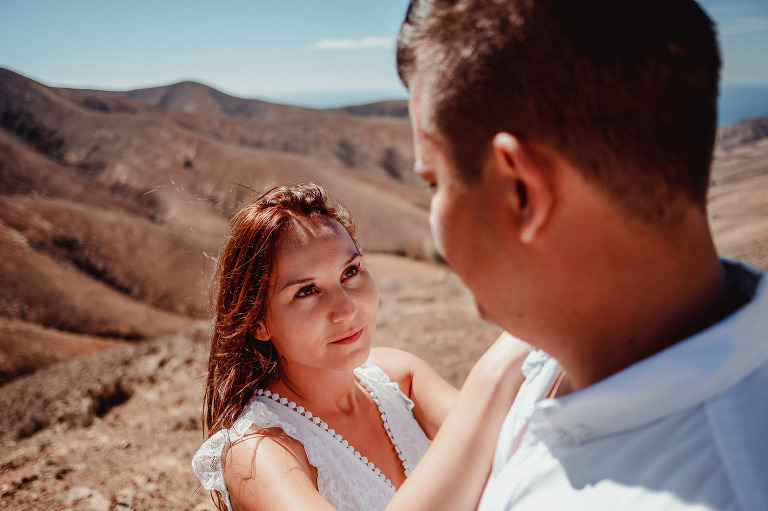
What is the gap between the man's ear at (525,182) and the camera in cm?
99

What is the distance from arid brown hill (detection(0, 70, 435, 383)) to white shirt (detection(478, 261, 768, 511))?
4.81 ft

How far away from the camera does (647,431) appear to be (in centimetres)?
95

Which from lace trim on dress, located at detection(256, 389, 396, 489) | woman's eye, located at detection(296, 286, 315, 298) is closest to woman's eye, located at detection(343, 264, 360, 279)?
woman's eye, located at detection(296, 286, 315, 298)

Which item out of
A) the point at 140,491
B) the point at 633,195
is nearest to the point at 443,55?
the point at 633,195

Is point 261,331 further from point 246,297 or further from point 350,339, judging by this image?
point 350,339

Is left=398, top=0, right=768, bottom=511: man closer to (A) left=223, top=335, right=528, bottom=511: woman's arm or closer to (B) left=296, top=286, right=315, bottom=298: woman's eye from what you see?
(A) left=223, top=335, right=528, bottom=511: woman's arm

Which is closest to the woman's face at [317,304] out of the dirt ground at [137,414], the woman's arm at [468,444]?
the woman's arm at [468,444]

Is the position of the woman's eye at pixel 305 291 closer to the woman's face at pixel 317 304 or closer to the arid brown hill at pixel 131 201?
the woman's face at pixel 317 304

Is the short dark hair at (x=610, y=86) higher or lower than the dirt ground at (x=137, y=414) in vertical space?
higher

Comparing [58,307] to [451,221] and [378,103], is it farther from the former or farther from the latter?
[378,103]

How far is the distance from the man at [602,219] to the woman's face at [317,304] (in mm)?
990

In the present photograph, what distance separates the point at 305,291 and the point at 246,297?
0.76 feet

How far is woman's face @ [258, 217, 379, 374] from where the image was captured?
2.01m

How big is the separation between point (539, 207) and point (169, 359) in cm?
642
